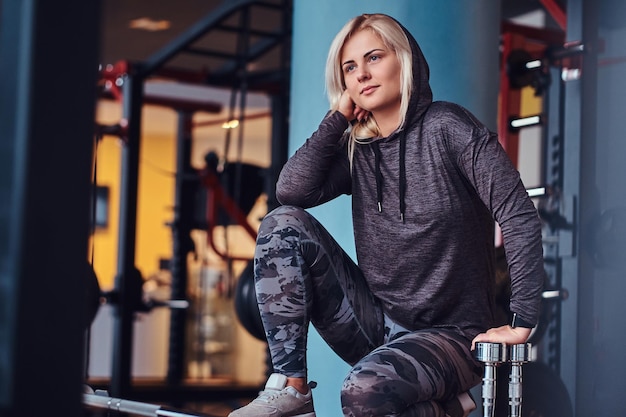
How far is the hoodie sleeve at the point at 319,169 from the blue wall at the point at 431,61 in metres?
0.51

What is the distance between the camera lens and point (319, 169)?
1622 millimetres

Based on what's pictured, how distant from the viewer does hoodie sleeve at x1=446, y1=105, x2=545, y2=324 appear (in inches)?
55.1

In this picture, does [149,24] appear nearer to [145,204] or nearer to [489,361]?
[145,204]

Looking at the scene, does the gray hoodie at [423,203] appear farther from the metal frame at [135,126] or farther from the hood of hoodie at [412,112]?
the metal frame at [135,126]

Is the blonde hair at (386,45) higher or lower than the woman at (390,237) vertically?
higher

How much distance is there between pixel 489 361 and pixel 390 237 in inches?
13.9

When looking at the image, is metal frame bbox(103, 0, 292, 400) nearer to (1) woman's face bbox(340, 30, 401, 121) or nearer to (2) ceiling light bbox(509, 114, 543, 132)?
(2) ceiling light bbox(509, 114, 543, 132)

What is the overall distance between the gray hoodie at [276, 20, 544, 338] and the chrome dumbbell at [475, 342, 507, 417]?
0.24 meters

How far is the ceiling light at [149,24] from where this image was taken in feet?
18.2

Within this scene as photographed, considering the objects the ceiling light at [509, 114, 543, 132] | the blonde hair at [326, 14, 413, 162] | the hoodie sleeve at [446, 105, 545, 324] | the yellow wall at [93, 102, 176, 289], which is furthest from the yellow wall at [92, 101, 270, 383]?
the hoodie sleeve at [446, 105, 545, 324]

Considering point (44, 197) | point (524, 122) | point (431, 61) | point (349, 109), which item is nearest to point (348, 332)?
point (349, 109)

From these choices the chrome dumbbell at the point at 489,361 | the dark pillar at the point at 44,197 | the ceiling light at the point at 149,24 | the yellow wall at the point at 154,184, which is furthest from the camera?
the yellow wall at the point at 154,184

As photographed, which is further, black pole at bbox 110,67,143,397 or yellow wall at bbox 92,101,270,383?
yellow wall at bbox 92,101,270,383

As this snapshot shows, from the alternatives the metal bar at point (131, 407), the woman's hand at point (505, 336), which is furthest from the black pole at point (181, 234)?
the woman's hand at point (505, 336)
